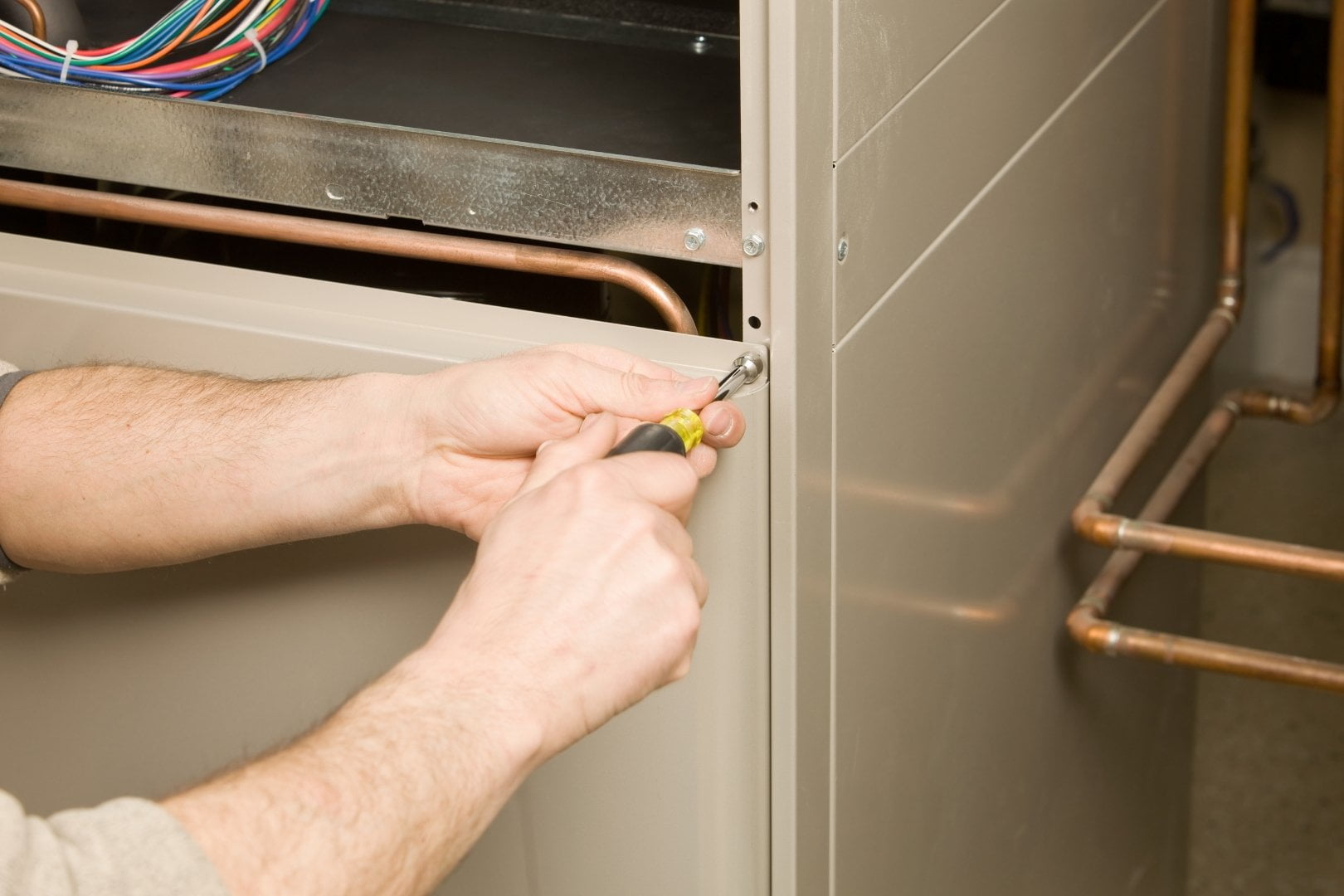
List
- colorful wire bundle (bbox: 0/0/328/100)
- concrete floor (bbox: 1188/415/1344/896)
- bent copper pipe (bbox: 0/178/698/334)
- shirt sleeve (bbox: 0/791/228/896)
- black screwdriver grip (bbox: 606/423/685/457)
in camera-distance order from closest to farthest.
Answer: shirt sleeve (bbox: 0/791/228/896) → black screwdriver grip (bbox: 606/423/685/457) → bent copper pipe (bbox: 0/178/698/334) → colorful wire bundle (bbox: 0/0/328/100) → concrete floor (bbox: 1188/415/1344/896)

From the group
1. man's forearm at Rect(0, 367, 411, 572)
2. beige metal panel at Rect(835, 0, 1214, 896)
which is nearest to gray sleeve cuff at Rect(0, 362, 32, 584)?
man's forearm at Rect(0, 367, 411, 572)

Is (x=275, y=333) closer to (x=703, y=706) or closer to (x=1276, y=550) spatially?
(x=703, y=706)

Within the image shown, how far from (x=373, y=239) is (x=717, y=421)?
230 mm

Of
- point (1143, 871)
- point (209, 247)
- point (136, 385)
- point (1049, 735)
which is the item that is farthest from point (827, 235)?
point (1143, 871)

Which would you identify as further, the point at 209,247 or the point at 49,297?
the point at 209,247

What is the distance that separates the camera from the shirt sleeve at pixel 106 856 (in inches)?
19.5

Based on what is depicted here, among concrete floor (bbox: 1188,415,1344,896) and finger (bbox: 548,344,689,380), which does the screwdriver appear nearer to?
finger (bbox: 548,344,689,380)

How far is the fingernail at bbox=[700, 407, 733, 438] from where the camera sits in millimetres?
614

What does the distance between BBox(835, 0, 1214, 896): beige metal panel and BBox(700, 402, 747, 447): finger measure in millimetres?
78

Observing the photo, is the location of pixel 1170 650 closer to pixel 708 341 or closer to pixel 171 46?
pixel 708 341

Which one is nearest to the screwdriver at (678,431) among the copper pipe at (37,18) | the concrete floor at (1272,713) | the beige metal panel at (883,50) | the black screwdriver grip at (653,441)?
the black screwdriver grip at (653,441)

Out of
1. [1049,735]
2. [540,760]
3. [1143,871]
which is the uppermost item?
[540,760]

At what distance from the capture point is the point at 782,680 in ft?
2.27

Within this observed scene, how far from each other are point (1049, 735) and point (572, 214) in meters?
0.61
